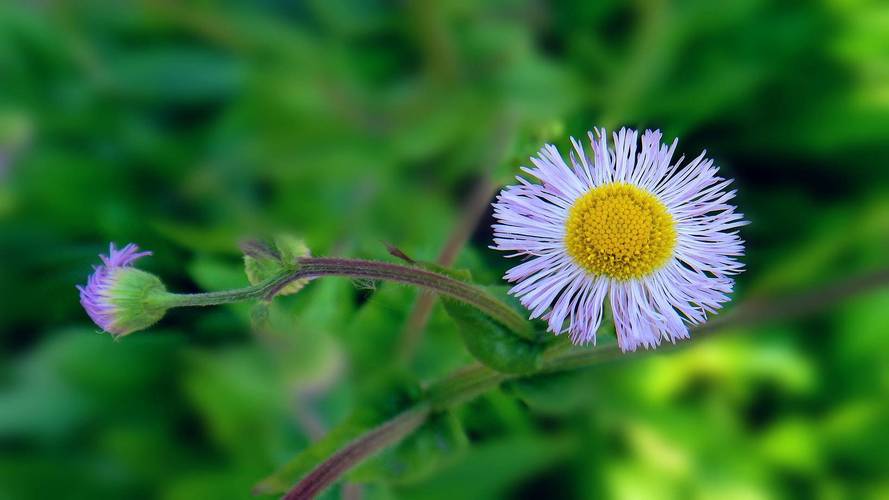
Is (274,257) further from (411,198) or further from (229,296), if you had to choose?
(411,198)

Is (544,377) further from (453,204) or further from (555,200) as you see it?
(453,204)

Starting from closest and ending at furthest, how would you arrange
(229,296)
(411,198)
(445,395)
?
1. (229,296)
2. (445,395)
3. (411,198)

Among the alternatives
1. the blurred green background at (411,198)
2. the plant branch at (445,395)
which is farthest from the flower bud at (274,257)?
the blurred green background at (411,198)

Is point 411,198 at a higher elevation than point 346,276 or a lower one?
higher

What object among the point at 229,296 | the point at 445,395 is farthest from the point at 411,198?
the point at 229,296

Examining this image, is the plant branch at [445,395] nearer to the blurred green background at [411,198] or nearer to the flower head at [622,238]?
the flower head at [622,238]

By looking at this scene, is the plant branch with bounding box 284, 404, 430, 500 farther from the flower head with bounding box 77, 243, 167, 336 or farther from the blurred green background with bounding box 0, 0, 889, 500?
the blurred green background with bounding box 0, 0, 889, 500
